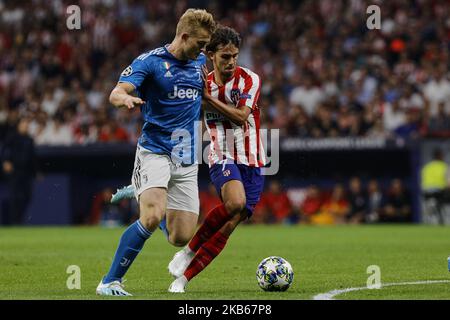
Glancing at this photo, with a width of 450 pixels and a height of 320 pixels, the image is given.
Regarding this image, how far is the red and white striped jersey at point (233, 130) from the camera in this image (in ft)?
30.1

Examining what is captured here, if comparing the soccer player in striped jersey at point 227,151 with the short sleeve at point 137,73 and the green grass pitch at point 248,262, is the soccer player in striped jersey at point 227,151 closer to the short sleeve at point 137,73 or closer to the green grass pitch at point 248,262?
the green grass pitch at point 248,262

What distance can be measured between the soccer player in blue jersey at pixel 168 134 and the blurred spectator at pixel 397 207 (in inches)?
530

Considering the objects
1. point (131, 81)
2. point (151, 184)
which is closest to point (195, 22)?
point (131, 81)

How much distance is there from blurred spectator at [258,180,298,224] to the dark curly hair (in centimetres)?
1375

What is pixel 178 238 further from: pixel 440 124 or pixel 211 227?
pixel 440 124

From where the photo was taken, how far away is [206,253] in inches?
340

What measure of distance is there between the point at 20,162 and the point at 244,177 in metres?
13.1

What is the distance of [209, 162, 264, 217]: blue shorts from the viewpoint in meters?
9.00

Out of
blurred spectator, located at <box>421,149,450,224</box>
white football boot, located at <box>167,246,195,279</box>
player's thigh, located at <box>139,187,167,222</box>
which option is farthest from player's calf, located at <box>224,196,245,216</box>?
blurred spectator, located at <box>421,149,450,224</box>

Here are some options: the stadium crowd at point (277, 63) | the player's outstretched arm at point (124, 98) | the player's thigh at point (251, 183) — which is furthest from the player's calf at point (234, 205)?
the stadium crowd at point (277, 63)

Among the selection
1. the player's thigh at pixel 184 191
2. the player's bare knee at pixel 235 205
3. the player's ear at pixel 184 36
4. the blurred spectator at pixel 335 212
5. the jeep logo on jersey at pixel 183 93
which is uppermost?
the player's ear at pixel 184 36

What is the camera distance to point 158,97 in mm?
8391

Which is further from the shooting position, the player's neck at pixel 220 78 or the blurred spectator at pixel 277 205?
the blurred spectator at pixel 277 205

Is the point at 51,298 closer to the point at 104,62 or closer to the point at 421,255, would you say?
the point at 421,255
